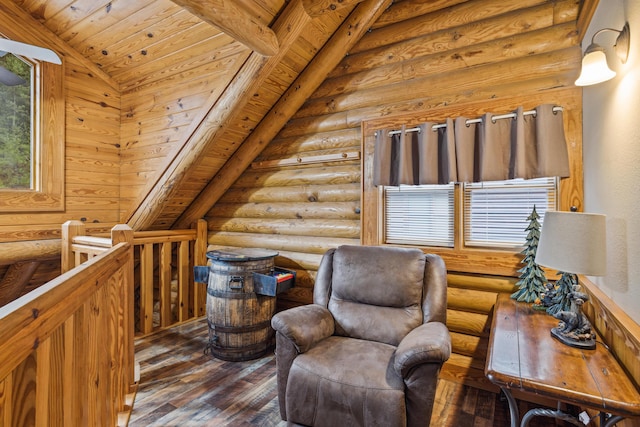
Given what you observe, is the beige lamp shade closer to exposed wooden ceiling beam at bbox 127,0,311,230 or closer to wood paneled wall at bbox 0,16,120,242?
exposed wooden ceiling beam at bbox 127,0,311,230

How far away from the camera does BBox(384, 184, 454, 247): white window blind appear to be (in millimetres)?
2670

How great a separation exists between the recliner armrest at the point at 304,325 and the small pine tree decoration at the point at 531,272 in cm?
127

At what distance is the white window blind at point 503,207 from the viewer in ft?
7.62

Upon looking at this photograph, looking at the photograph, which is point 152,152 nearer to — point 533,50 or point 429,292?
point 429,292

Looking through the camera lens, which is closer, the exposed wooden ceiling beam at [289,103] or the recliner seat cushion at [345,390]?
the recliner seat cushion at [345,390]

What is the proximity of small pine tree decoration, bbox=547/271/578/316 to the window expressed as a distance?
0.66 m

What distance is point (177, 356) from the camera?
2891 mm

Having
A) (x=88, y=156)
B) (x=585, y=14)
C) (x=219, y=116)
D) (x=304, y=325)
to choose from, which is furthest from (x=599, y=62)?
(x=88, y=156)

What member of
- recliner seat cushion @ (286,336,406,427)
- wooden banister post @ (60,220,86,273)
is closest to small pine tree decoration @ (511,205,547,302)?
recliner seat cushion @ (286,336,406,427)

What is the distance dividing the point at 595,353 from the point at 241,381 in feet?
7.29

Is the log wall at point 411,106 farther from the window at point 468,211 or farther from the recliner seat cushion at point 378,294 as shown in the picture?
the recliner seat cushion at point 378,294

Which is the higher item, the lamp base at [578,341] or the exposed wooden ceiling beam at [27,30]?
the exposed wooden ceiling beam at [27,30]

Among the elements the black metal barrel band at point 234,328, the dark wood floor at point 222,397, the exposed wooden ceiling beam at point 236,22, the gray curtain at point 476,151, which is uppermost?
the exposed wooden ceiling beam at point 236,22

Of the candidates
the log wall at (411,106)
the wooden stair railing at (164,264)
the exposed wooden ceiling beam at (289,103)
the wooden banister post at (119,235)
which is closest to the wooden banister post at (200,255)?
the wooden stair railing at (164,264)
